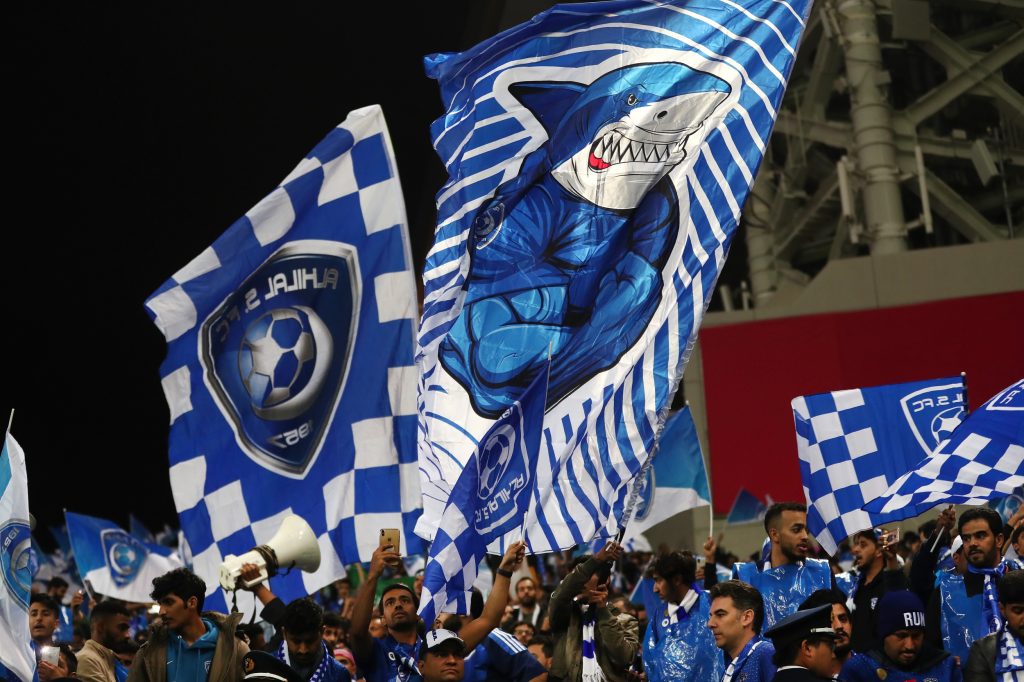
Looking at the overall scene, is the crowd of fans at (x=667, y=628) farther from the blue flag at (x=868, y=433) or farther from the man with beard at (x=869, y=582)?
the blue flag at (x=868, y=433)

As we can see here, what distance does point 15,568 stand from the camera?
642 centimetres

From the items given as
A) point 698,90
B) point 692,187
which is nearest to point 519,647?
point 692,187

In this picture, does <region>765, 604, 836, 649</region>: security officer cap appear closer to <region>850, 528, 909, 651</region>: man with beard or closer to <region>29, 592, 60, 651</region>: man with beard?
<region>850, 528, 909, 651</region>: man with beard

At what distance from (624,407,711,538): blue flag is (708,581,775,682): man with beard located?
422 centimetres

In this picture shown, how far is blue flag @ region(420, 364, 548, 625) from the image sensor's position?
5914 mm

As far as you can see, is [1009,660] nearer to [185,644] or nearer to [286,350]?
[185,644]

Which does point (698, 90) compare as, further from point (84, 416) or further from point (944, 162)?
point (84, 416)

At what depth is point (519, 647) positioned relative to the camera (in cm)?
691

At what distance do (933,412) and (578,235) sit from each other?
285cm

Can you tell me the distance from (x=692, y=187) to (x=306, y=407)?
8.81 ft

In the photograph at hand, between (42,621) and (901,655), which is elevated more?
(42,621)

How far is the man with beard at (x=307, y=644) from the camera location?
6527mm

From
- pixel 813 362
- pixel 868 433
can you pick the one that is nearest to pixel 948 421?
pixel 868 433

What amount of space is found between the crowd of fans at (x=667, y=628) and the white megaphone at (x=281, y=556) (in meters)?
0.07
